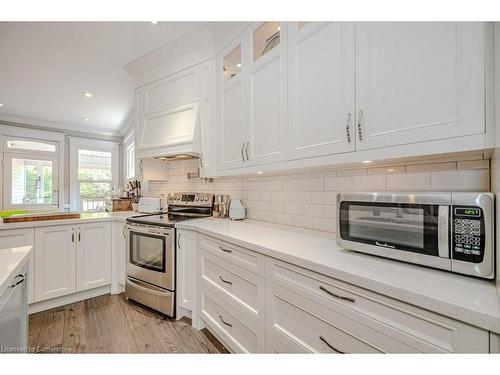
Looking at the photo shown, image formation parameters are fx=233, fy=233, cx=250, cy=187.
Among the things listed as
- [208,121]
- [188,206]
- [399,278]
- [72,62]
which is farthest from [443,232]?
[72,62]

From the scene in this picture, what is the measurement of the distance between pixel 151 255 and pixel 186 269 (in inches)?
17.1

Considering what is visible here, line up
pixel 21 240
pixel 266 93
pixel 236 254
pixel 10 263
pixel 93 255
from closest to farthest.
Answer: pixel 10 263, pixel 236 254, pixel 266 93, pixel 21 240, pixel 93 255

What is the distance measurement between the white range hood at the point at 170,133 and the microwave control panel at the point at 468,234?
1.94 m

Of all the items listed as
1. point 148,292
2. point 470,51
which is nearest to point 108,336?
point 148,292

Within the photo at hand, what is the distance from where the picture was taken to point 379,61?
1021 mm

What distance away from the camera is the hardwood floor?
1.68 metres

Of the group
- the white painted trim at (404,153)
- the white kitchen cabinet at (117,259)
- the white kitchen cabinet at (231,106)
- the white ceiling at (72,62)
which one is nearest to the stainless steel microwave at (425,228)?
the white painted trim at (404,153)

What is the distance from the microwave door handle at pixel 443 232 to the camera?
2.64 ft

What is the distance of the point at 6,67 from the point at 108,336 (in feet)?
10.1

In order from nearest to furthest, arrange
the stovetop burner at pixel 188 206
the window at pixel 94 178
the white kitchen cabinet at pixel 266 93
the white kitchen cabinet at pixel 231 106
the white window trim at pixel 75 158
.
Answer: the white kitchen cabinet at pixel 266 93
the white kitchen cabinet at pixel 231 106
the stovetop burner at pixel 188 206
the white window trim at pixel 75 158
the window at pixel 94 178

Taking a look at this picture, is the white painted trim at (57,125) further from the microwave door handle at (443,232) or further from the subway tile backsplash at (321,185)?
the microwave door handle at (443,232)

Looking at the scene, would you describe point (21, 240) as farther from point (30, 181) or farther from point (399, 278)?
point (30, 181)

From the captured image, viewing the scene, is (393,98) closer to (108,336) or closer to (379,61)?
(379,61)

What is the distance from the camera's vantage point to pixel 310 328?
103 cm
